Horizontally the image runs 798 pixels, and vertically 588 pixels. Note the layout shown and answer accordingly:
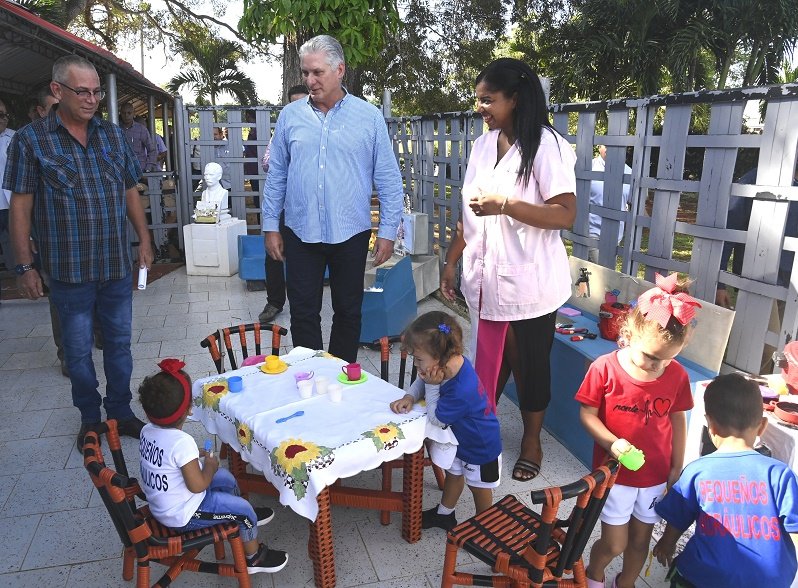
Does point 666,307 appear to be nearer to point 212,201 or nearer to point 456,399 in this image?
point 456,399

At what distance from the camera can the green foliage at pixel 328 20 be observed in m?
6.35

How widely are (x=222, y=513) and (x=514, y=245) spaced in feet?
4.84

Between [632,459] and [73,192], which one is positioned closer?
[632,459]

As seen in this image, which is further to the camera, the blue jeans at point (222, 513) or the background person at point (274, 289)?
the background person at point (274, 289)

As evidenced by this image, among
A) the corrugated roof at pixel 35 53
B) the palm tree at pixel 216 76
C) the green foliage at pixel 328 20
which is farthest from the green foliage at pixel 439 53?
the green foliage at pixel 328 20

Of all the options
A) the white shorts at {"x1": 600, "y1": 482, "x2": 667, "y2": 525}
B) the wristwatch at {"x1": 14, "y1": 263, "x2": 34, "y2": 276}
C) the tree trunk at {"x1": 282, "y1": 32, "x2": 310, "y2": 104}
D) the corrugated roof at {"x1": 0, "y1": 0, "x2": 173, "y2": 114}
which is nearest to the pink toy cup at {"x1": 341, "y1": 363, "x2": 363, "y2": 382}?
the white shorts at {"x1": 600, "y1": 482, "x2": 667, "y2": 525}

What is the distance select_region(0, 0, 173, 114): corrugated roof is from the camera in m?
4.46

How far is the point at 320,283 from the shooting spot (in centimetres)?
329

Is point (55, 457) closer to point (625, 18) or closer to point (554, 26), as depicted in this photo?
point (625, 18)

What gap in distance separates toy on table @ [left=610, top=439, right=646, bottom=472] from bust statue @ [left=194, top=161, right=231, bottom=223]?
5958mm

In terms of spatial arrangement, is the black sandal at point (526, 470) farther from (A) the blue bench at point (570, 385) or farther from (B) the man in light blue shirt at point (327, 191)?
(B) the man in light blue shirt at point (327, 191)

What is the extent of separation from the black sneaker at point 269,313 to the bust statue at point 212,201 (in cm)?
205

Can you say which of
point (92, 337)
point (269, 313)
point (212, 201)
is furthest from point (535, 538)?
point (212, 201)

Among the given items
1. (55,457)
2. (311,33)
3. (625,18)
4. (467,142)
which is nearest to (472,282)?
(55,457)
